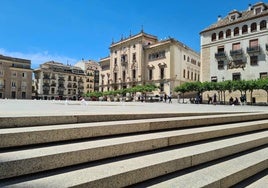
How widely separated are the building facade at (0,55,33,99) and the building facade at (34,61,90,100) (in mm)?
10154

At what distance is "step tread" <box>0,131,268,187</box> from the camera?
2104 millimetres

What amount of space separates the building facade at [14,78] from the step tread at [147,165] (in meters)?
68.0

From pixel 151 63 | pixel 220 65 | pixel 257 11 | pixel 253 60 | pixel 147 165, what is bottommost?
pixel 147 165

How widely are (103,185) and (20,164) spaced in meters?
0.78

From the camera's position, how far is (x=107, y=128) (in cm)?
313

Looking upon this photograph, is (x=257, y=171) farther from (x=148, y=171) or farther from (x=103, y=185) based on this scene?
(x=103, y=185)

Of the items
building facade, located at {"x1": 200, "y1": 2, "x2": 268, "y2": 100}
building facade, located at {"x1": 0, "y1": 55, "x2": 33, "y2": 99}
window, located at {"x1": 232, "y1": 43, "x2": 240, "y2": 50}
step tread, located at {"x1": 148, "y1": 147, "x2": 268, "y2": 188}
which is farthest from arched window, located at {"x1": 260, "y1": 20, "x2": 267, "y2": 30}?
building facade, located at {"x1": 0, "y1": 55, "x2": 33, "y2": 99}

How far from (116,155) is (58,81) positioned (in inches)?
3148

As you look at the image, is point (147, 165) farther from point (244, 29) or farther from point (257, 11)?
point (257, 11)

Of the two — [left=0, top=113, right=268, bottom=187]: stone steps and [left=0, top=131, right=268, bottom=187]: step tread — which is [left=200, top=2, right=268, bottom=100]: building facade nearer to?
[left=0, top=113, right=268, bottom=187]: stone steps

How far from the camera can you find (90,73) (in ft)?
286

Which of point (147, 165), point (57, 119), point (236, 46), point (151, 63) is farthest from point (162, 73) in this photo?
point (147, 165)

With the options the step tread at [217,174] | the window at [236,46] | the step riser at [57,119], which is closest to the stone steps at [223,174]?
the step tread at [217,174]

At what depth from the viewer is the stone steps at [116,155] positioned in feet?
6.97
